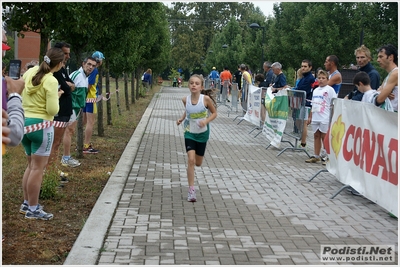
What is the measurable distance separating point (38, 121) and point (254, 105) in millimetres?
11308

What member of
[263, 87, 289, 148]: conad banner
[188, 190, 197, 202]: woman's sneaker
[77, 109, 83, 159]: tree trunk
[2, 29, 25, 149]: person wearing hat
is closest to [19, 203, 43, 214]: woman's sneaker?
[188, 190, 197, 202]: woman's sneaker

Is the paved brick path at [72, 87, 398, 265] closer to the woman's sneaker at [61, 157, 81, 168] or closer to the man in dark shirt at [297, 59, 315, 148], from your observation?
the woman's sneaker at [61, 157, 81, 168]

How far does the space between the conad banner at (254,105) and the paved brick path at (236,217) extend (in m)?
5.12

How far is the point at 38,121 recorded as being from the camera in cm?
687

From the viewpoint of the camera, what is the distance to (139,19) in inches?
624

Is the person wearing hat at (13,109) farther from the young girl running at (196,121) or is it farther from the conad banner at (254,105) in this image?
the conad banner at (254,105)

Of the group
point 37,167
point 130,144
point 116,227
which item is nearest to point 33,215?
point 37,167

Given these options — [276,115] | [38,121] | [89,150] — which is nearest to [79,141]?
[89,150]

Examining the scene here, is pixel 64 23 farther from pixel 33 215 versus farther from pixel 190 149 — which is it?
pixel 33 215

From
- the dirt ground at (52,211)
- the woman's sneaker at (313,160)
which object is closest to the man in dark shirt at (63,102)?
the dirt ground at (52,211)

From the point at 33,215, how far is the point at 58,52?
1.81m

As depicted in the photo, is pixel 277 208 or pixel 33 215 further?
pixel 277 208

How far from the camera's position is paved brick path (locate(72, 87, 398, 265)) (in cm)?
568

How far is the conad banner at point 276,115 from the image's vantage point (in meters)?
13.3
